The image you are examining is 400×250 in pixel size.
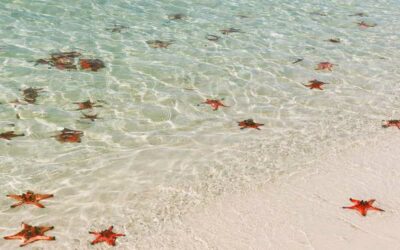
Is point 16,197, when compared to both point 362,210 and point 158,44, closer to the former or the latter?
point 362,210

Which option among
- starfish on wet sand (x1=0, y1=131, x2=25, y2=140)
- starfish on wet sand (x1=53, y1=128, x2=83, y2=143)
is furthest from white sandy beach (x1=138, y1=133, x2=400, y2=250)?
starfish on wet sand (x1=0, y1=131, x2=25, y2=140)

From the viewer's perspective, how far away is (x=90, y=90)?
10.7 metres

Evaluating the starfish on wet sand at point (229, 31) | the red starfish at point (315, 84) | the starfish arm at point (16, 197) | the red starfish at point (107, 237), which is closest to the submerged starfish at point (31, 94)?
the starfish arm at point (16, 197)

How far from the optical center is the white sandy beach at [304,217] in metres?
6.05

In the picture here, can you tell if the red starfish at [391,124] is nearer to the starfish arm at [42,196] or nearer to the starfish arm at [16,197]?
the starfish arm at [42,196]

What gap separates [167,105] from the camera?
10203mm

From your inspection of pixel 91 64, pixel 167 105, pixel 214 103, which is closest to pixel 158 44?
pixel 91 64

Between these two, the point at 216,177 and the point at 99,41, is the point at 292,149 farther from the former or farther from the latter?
the point at 99,41

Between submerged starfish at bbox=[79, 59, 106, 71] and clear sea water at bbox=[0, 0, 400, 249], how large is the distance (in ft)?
1.08

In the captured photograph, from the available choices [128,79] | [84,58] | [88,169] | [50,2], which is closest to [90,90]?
[128,79]

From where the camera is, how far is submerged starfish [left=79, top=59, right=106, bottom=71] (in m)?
11.9

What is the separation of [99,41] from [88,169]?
6.94m

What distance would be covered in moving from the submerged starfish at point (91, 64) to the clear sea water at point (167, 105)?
33cm

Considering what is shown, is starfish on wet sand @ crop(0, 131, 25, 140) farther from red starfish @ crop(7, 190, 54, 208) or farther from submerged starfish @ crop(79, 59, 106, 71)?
submerged starfish @ crop(79, 59, 106, 71)
